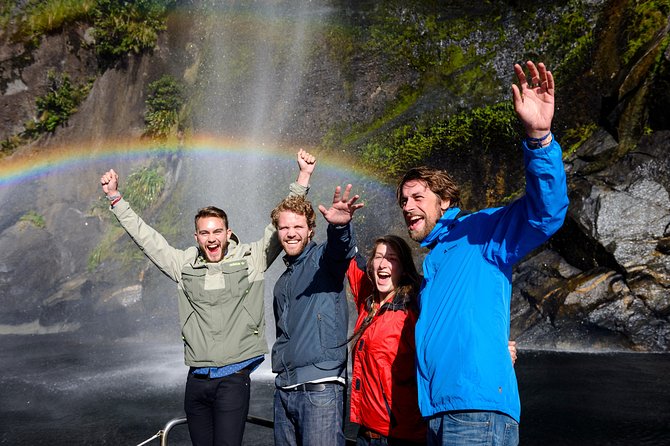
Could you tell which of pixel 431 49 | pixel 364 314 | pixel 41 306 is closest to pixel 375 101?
pixel 431 49

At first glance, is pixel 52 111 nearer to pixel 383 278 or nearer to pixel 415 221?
pixel 383 278

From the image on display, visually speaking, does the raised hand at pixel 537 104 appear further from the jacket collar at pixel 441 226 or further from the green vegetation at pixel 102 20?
the green vegetation at pixel 102 20

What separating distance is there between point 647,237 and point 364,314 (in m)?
9.22

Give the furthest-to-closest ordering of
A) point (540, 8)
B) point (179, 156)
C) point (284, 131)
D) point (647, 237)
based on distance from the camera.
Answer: point (179, 156), point (284, 131), point (540, 8), point (647, 237)

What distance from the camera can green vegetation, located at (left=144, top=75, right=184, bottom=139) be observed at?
73.4ft

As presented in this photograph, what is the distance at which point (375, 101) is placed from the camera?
17562 millimetres

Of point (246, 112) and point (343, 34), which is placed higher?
point (343, 34)

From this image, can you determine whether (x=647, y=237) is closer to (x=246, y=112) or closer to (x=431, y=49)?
(x=431, y=49)

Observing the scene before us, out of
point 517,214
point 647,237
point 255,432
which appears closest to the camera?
point 517,214

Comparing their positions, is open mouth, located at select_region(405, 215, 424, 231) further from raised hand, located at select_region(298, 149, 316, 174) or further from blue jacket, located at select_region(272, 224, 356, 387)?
raised hand, located at select_region(298, 149, 316, 174)

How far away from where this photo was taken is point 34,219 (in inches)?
880

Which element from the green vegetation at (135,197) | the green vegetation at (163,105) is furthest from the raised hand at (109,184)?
the green vegetation at (163,105)

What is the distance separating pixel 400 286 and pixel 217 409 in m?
1.42

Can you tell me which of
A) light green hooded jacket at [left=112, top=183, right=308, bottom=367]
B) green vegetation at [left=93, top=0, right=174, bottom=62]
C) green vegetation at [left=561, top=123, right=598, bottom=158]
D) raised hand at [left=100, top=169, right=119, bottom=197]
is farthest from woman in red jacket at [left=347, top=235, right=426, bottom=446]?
green vegetation at [left=93, top=0, right=174, bottom=62]
